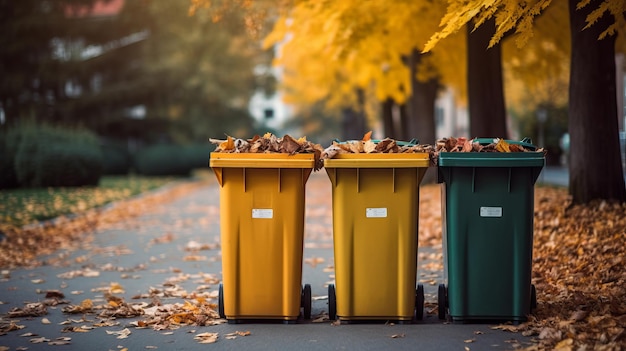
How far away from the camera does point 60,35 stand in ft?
106

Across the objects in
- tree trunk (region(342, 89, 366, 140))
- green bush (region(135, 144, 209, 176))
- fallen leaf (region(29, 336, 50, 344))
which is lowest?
fallen leaf (region(29, 336, 50, 344))

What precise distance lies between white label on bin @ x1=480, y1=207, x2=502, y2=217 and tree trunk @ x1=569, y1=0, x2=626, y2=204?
4.24 metres

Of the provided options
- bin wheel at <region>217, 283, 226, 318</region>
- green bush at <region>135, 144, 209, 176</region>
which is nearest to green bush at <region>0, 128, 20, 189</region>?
green bush at <region>135, 144, 209, 176</region>

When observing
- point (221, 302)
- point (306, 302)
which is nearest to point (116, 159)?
point (221, 302)

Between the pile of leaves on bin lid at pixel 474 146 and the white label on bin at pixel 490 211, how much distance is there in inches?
17.7

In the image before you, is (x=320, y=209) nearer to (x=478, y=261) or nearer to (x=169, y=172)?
(x=478, y=261)

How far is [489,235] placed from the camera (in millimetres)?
6160

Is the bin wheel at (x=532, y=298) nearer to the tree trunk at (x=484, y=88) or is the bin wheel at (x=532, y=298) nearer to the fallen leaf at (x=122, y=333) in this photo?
the fallen leaf at (x=122, y=333)

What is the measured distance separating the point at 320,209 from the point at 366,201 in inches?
481

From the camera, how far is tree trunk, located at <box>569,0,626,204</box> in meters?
9.79

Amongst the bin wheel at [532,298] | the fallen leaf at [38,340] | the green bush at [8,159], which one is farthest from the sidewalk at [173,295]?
the green bush at [8,159]

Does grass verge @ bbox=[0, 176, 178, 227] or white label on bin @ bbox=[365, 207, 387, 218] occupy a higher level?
grass verge @ bbox=[0, 176, 178, 227]

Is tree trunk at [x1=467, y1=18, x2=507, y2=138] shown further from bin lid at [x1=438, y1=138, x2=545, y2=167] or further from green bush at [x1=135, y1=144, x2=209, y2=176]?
green bush at [x1=135, y1=144, x2=209, y2=176]

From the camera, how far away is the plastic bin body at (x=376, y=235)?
618 cm
